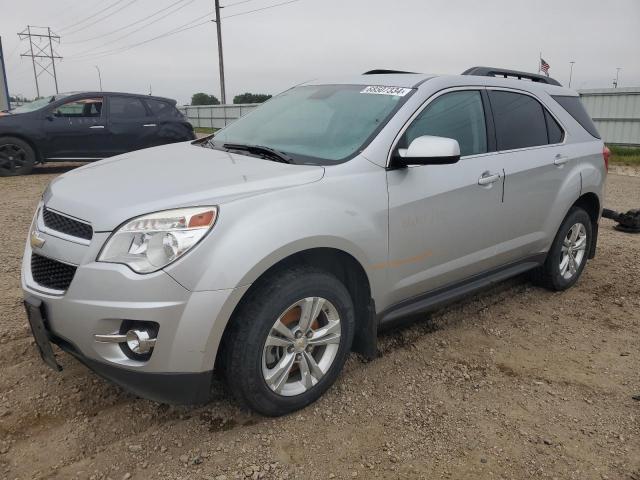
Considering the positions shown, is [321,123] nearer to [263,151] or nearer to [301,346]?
[263,151]

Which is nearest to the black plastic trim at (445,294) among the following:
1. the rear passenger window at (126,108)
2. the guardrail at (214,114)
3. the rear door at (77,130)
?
the rear door at (77,130)

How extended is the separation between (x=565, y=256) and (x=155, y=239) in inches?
142

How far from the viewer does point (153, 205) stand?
2299 mm

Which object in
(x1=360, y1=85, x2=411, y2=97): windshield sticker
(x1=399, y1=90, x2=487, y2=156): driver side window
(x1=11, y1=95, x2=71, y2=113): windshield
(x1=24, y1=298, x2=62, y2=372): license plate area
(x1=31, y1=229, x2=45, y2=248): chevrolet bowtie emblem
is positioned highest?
(x1=11, y1=95, x2=71, y2=113): windshield

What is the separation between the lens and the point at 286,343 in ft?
8.41

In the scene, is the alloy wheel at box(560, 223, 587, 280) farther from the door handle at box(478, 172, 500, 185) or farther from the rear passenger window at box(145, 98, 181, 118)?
the rear passenger window at box(145, 98, 181, 118)

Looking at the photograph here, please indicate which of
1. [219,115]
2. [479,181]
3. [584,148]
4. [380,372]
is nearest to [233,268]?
[380,372]

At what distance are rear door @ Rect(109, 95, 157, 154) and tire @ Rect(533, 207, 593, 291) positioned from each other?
27.5 ft

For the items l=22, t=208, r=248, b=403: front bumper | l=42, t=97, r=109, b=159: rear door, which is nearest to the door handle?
l=22, t=208, r=248, b=403: front bumper

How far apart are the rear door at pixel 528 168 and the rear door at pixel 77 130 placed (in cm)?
849

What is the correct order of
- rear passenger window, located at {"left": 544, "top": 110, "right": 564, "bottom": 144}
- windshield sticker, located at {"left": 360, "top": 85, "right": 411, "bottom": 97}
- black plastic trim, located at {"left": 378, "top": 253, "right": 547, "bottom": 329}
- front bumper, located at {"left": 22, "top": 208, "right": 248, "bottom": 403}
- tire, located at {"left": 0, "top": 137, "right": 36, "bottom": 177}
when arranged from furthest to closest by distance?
tire, located at {"left": 0, "top": 137, "right": 36, "bottom": 177}, rear passenger window, located at {"left": 544, "top": 110, "right": 564, "bottom": 144}, windshield sticker, located at {"left": 360, "top": 85, "right": 411, "bottom": 97}, black plastic trim, located at {"left": 378, "top": 253, "right": 547, "bottom": 329}, front bumper, located at {"left": 22, "top": 208, "right": 248, "bottom": 403}

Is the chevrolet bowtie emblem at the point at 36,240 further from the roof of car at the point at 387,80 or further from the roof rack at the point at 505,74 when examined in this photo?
the roof rack at the point at 505,74

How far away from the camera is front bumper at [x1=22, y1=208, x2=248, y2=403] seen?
7.14 ft


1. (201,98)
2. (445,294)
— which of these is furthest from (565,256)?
(201,98)
